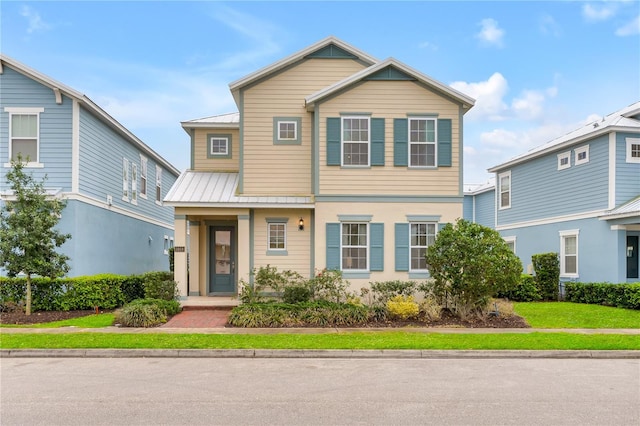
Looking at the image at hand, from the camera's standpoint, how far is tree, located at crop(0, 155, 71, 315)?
44.4 ft

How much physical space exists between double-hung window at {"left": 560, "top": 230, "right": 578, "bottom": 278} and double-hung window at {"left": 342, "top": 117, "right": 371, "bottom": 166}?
10418mm

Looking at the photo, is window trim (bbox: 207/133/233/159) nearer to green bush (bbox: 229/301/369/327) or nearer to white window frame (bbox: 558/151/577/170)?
green bush (bbox: 229/301/369/327)

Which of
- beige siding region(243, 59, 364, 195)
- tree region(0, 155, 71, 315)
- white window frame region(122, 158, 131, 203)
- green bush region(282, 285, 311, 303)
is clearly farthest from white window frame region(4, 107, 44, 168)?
green bush region(282, 285, 311, 303)

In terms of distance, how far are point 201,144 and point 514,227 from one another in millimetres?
16159

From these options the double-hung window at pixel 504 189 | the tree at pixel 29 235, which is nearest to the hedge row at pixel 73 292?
the tree at pixel 29 235

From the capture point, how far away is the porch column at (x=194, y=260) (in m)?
17.4

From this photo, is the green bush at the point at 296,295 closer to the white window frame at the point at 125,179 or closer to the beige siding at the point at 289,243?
the beige siding at the point at 289,243

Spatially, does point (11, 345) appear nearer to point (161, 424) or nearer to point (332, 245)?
point (161, 424)

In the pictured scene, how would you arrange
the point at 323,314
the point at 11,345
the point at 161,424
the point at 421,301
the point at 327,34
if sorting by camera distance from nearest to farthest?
the point at 161,424, the point at 11,345, the point at 323,314, the point at 421,301, the point at 327,34

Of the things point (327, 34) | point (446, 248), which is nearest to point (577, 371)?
point (446, 248)

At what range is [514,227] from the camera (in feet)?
82.3

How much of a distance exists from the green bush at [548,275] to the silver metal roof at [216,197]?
402 inches

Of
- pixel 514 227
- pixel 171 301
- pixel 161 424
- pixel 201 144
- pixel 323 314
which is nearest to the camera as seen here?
pixel 161 424

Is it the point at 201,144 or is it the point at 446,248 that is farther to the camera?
the point at 201,144
